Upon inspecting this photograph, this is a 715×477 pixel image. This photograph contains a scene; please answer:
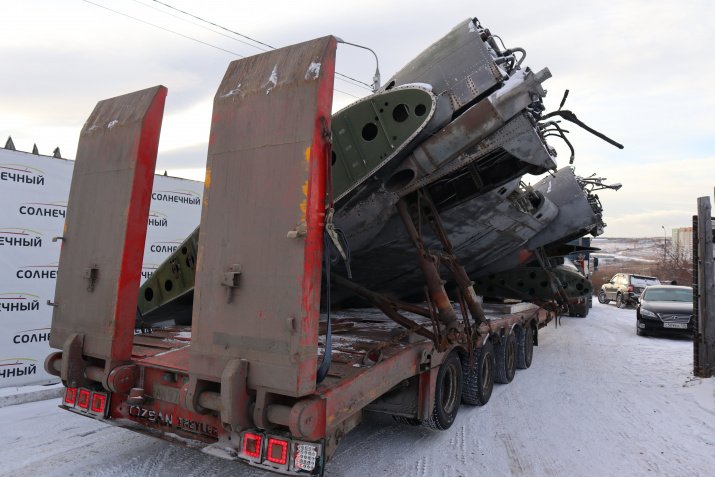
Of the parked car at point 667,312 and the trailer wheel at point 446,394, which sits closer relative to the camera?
the trailer wheel at point 446,394

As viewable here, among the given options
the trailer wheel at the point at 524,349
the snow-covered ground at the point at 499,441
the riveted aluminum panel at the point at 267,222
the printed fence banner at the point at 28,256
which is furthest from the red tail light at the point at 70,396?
the trailer wheel at the point at 524,349

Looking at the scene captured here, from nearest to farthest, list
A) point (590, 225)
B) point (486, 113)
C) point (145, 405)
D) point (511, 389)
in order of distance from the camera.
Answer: point (145, 405) → point (486, 113) → point (511, 389) → point (590, 225)

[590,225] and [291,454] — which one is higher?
[590,225]

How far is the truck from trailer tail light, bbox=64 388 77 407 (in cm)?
2

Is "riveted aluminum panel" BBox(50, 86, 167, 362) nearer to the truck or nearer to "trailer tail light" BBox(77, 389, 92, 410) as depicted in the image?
the truck

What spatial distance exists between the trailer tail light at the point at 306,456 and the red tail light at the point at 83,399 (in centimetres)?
208

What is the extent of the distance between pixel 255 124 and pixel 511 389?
6.18m

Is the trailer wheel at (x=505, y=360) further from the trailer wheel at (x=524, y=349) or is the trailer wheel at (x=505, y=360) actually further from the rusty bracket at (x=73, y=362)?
the rusty bracket at (x=73, y=362)

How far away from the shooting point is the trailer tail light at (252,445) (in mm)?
3104

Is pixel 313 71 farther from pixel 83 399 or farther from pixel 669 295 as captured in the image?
pixel 669 295

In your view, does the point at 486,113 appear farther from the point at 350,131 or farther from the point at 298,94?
the point at 298,94

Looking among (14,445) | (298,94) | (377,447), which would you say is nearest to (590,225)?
(377,447)

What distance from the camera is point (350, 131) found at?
4.70 metres

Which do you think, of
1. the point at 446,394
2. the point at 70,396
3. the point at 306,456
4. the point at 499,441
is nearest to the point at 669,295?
the point at 499,441
